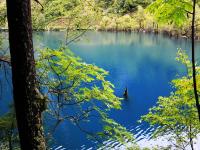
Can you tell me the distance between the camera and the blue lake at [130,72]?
90.8 feet

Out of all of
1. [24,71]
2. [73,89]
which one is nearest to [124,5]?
[73,89]

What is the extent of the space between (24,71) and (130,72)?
1989 inches

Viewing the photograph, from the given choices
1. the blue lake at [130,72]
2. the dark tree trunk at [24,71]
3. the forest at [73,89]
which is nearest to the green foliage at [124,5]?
the blue lake at [130,72]

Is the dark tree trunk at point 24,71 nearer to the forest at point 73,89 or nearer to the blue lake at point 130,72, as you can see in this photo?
the forest at point 73,89

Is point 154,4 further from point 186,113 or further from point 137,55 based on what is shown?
point 137,55

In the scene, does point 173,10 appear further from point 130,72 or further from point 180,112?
point 130,72

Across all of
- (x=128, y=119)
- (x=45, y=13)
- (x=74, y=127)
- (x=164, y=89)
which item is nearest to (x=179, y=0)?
(x=45, y=13)

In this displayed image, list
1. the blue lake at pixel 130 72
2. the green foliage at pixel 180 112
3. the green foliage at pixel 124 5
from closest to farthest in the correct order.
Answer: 1. the green foliage at pixel 180 112
2. the blue lake at pixel 130 72
3. the green foliage at pixel 124 5

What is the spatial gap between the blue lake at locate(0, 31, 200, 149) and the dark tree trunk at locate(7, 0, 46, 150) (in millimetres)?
8552

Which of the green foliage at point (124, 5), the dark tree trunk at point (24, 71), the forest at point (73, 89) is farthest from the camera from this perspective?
the green foliage at point (124, 5)

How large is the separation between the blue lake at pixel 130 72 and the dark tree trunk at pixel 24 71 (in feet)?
28.1

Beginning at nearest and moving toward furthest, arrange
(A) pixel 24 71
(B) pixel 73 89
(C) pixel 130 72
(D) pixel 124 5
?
(A) pixel 24 71 < (B) pixel 73 89 < (C) pixel 130 72 < (D) pixel 124 5

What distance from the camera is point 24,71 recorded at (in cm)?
490

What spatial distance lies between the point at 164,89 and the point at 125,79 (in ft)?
24.3
